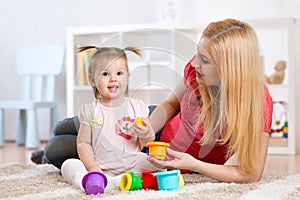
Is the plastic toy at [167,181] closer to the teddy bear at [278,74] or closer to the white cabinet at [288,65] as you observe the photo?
the white cabinet at [288,65]

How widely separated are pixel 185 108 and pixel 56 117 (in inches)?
81.6

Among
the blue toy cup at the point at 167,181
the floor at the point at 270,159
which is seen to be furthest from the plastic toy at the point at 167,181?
the floor at the point at 270,159

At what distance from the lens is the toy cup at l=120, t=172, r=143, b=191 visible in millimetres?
1362

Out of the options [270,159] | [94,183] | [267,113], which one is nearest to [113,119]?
[94,183]

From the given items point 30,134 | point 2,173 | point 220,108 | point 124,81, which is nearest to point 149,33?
point 124,81

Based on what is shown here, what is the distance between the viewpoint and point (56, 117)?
3.44 m

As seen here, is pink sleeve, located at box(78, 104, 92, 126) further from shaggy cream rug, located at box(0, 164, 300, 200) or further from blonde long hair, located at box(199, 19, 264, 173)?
blonde long hair, located at box(199, 19, 264, 173)

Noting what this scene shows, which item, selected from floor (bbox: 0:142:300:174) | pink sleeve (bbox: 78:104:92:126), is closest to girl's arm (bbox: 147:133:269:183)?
pink sleeve (bbox: 78:104:92:126)

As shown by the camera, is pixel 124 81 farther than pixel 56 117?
No

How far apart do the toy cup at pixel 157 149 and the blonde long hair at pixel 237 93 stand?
127 mm

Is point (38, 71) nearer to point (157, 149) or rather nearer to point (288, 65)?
point (288, 65)

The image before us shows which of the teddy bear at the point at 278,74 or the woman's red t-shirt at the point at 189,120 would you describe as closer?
the woman's red t-shirt at the point at 189,120

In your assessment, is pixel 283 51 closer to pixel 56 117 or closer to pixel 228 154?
pixel 56 117

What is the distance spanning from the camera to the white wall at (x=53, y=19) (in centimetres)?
345
